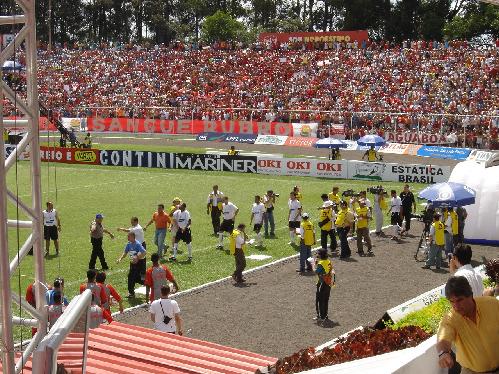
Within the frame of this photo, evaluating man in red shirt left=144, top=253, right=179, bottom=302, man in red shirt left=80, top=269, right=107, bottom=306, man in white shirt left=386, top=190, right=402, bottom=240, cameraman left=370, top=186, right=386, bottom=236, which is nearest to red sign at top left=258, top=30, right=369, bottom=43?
cameraman left=370, top=186, right=386, bottom=236

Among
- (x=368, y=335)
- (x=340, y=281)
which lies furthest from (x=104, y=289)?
(x=340, y=281)

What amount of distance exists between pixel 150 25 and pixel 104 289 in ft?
267

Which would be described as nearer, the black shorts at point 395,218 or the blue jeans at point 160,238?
the blue jeans at point 160,238

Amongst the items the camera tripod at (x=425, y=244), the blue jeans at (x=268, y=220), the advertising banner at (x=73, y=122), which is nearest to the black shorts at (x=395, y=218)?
the camera tripod at (x=425, y=244)

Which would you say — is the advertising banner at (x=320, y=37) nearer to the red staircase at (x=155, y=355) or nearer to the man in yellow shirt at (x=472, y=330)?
the red staircase at (x=155, y=355)

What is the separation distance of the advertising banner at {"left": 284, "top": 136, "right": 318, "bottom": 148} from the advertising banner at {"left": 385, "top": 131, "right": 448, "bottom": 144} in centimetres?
424

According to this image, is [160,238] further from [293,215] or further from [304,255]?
[293,215]

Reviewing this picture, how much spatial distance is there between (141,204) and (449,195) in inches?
516

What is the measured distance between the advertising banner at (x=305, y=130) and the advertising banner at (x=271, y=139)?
45.0 inches

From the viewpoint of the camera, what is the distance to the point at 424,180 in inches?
1374

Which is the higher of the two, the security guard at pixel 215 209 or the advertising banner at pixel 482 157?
the advertising banner at pixel 482 157

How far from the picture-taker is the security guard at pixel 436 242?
2031cm

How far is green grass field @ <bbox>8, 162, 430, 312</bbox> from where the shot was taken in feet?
66.1

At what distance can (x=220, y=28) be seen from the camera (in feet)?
272
